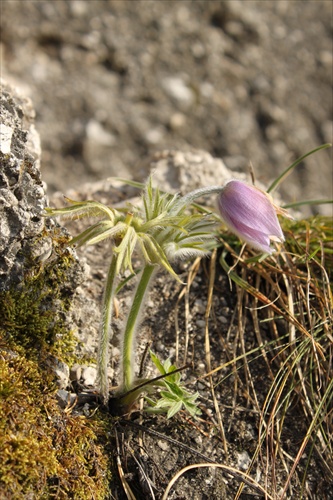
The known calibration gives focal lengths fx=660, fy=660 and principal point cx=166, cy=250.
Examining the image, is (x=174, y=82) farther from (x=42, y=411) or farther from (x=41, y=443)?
(x=41, y=443)

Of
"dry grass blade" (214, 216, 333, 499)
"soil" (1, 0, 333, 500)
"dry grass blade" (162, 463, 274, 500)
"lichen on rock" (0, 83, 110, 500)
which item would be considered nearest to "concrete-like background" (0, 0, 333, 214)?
"soil" (1, 0, 333, 500)

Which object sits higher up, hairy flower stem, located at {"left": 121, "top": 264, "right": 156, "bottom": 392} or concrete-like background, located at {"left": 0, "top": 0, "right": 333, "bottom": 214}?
concrete-like background, located at {"left": 0, "top": 0, "right": 333, "bottom": 214}

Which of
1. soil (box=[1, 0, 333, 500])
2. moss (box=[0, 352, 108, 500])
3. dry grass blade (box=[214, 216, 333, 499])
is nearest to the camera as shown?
moss (box=[0, 352, 108, 500])

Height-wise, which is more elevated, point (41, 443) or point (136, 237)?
point (136, 237)

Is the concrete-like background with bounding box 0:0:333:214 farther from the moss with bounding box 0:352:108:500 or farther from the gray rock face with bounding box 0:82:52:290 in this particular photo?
the moss with bounding box 0:352:108:500

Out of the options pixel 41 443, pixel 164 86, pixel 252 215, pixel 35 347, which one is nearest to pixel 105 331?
pixel 35 347

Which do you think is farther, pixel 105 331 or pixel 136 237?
pixel 105 331

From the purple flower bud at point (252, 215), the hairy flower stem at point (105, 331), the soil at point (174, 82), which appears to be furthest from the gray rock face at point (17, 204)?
the soil at point (174, 82)
